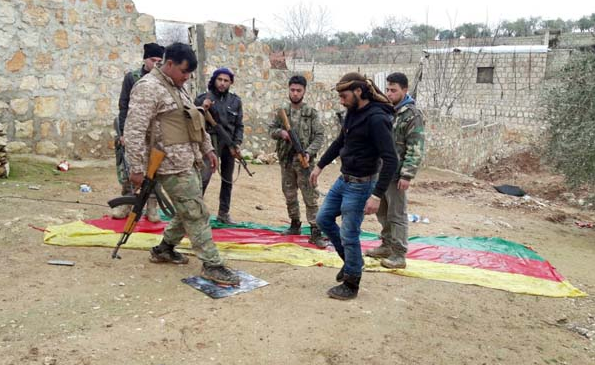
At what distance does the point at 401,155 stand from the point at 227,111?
203 cm

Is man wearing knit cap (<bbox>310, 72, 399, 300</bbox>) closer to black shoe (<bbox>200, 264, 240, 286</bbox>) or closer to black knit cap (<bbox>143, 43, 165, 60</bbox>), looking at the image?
black shoe (<bbox>200, 264, 240, 286</bbox>)

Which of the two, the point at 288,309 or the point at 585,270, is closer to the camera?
the point at 288,309

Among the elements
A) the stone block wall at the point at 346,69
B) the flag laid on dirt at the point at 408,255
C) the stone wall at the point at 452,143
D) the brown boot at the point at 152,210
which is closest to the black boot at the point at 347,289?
the flag laid on dirt at the point at 408,255

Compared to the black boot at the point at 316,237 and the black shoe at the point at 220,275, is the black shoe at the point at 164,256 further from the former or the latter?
the black boot at the point at 316,237

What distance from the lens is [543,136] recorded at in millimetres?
9203

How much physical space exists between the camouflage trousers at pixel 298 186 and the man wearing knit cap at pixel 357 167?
1425 mm

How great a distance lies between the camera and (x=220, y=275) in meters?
3.82

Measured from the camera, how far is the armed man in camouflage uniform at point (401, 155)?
4281 millimetres

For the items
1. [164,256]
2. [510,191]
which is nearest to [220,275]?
[164,256]

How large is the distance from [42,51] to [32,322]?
5001 mm

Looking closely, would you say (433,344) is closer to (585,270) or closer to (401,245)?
(401,245)

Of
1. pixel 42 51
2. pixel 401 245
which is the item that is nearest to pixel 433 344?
pixel 401 245

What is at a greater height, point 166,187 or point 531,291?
point 166,187

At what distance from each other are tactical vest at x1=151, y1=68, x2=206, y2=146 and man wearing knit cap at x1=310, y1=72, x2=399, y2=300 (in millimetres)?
1075
